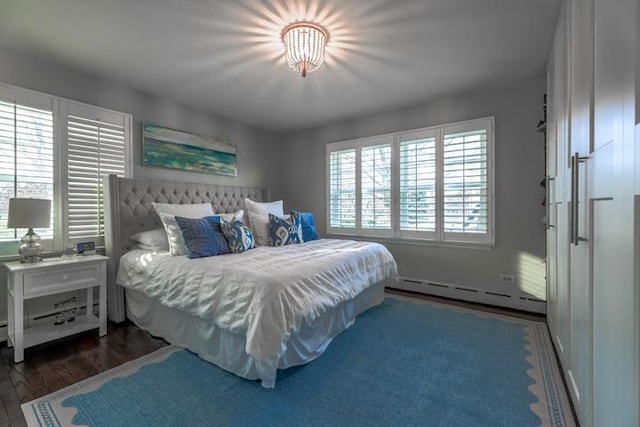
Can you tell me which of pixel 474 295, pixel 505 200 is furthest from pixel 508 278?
pixel 505 200

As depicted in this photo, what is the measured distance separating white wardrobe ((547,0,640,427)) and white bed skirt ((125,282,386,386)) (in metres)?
1.41

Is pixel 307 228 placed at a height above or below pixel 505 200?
below

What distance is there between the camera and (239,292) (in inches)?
72.4

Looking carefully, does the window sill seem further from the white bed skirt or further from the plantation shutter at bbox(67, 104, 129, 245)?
the plantation shutter at bbox(67, 104, 129, 245)

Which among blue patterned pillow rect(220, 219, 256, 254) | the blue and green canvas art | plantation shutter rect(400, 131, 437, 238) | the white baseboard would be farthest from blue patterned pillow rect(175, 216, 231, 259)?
plantation shutter rect(400, 131, 437, 238)

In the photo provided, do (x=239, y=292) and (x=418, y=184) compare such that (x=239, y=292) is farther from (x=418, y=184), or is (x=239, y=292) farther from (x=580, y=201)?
(x=418, y=184)

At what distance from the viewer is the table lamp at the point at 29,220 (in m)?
2.14

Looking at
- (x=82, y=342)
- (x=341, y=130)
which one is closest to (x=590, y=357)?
(x=82, y=342)

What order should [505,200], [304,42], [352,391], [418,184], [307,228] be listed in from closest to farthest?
[352,391], [304,42], [505,200], [307,228], [418,184]

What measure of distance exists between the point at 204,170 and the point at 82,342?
2214 mm

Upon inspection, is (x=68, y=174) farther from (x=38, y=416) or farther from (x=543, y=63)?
(x=543, y=63)

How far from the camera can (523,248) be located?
122 inches

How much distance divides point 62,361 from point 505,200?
426cm

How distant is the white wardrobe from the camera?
84cm
